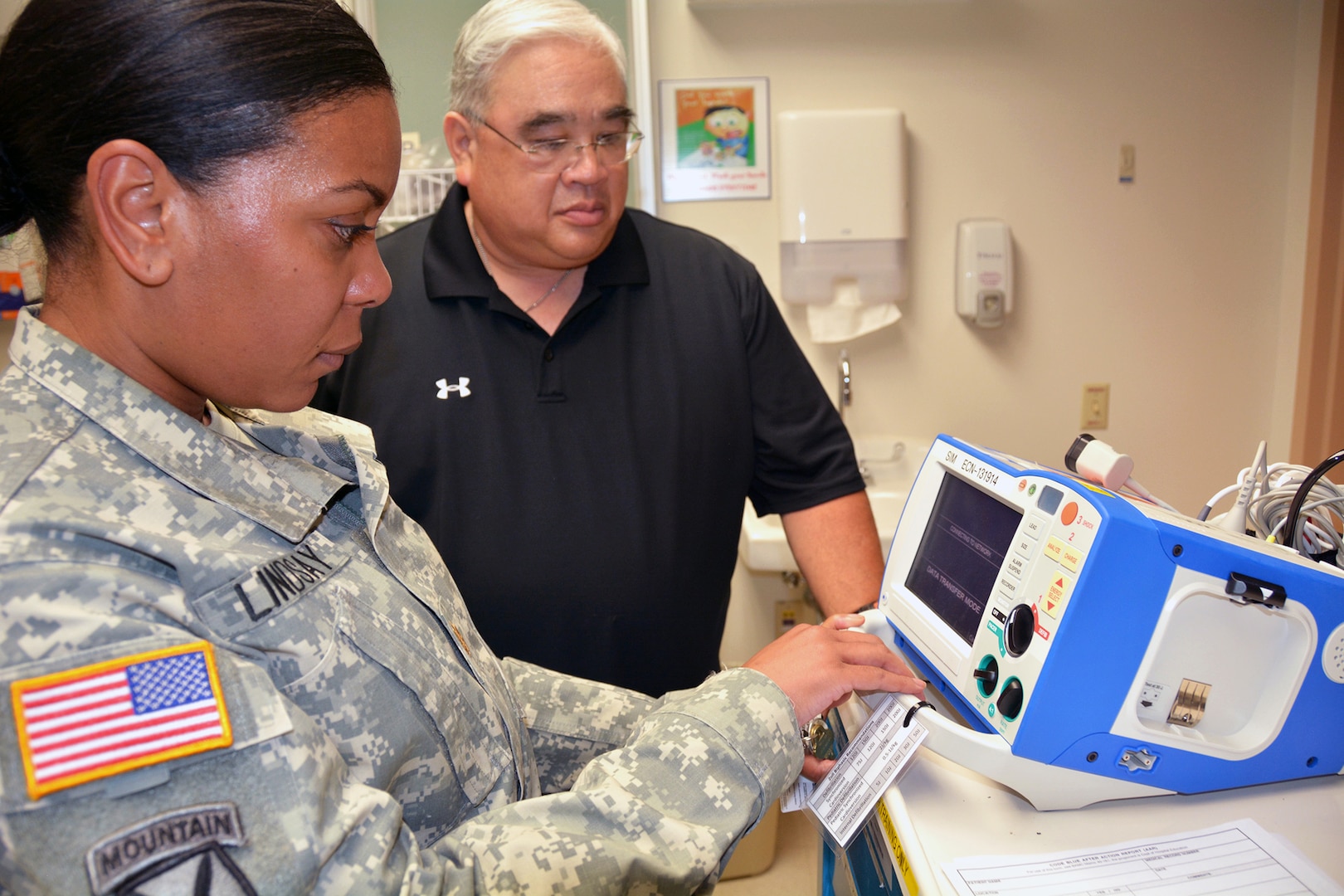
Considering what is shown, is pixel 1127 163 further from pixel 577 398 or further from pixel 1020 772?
pixel 1020 772

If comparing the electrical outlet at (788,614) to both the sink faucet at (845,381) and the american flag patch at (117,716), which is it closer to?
the sink faucet at (845,381)

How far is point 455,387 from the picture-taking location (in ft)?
4.36

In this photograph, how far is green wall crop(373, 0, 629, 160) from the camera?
2072 millimetres

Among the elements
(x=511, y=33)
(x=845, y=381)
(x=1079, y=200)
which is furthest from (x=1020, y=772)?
(x=1079, y=200)

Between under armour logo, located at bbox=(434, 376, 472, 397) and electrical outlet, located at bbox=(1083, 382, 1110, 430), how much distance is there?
175cm

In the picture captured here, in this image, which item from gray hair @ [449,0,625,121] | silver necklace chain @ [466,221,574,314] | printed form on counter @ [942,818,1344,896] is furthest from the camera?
silver necklace chain @ [466,221,574,314]

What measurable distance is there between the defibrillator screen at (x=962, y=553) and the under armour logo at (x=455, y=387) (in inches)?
27.4

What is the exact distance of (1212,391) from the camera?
240 cm

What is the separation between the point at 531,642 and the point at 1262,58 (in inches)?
91.6

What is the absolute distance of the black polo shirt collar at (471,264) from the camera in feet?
4.44

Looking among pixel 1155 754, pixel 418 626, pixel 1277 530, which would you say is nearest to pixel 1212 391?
pixel 1277 530

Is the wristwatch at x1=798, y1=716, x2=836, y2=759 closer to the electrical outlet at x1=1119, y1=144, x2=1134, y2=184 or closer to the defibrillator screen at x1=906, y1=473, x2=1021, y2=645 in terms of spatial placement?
the defibrillator screen at x1=906, y1=473, x2=1021, y2=645

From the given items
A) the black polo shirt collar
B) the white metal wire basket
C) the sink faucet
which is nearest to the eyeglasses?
the black polo shirt collar

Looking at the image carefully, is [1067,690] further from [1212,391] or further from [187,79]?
[1212,391]
